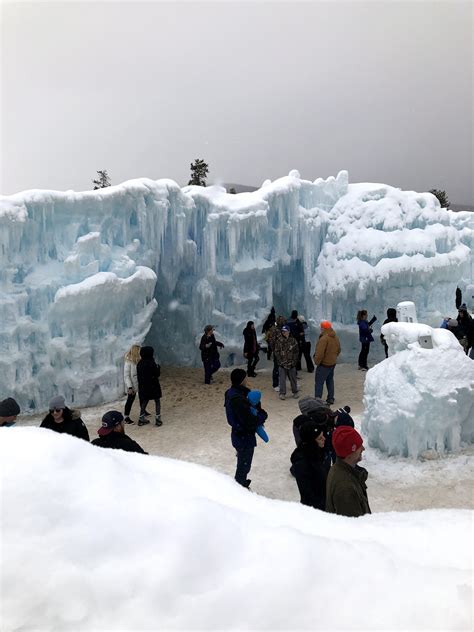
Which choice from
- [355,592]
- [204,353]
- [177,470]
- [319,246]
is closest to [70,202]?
[204,353]

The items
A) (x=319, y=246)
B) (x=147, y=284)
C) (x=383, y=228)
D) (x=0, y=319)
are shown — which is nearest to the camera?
(x=0, y=319)

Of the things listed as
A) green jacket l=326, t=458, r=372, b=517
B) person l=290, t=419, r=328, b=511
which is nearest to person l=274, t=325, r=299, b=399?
person l=290, t=419, r=328, b=511

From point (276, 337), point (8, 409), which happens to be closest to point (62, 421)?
point (8, 409)

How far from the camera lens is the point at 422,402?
6.69 m

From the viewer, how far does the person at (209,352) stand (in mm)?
11156

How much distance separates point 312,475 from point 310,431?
1.23ft

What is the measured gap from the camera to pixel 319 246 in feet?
48.4

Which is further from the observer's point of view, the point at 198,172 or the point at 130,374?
the point at 198,172

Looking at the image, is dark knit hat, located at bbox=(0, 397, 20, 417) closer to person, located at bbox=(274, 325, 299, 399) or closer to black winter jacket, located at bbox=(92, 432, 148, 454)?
black winter jacket, located at bbox=(92, 432, 148, 454)

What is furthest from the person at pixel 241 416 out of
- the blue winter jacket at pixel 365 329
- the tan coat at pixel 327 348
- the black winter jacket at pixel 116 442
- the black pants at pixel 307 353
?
the blue winter jacket at pixel 365 329

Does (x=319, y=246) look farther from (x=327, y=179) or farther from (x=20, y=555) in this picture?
(x=20, y=555)

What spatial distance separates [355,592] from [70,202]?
10080 millimetres

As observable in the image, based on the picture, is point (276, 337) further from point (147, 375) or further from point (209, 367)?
point (147, 375)

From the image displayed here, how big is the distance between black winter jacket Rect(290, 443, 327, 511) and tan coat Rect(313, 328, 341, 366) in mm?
4993
